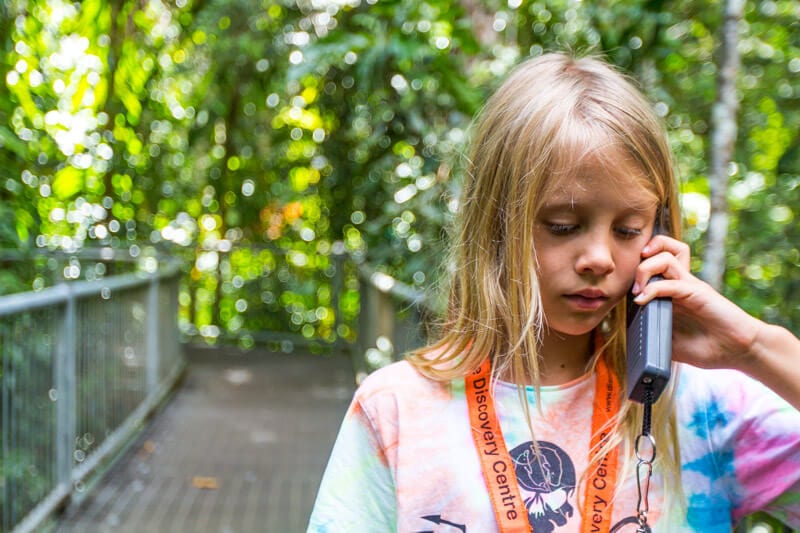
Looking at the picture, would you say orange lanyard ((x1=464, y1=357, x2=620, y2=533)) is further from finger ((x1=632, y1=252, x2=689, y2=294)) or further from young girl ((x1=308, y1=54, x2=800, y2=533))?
finger ((x1=632, y1=252, x2=689, y2=294))

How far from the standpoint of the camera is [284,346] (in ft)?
37.2

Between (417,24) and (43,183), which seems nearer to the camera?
(417,24)

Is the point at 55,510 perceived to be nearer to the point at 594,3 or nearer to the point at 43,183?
the point at 43,183

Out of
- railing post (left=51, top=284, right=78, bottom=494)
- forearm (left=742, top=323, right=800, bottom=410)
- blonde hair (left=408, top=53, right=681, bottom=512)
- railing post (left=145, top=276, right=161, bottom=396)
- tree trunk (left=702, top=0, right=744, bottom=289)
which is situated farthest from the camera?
railing post (left=145, top=276, right=161, bottom=396)

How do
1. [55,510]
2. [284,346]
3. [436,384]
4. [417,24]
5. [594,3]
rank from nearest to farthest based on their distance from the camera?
[436,384] < [594,3] < [417,24] < [55,510] < [284,346]

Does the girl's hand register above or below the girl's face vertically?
below

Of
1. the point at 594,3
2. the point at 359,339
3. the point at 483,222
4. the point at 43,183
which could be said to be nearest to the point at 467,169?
the point at 483,222

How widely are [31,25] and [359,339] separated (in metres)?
5.08

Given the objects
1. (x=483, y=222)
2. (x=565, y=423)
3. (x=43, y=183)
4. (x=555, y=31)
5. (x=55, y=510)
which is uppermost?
(x=555, y=31)

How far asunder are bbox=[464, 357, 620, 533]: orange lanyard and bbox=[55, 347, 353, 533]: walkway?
3750mm

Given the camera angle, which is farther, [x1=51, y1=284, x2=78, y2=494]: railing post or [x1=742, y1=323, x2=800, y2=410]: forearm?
[x1=51, y1=284, x2=78, y2=494]: railing post

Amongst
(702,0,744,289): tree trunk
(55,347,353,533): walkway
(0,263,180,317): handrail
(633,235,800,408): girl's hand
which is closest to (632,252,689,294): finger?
(633,235,800,408): girl's hand

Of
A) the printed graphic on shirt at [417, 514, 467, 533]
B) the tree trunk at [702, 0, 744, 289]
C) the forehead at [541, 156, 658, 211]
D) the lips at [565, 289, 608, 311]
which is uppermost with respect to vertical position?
the tree trunk at [702, 0, 744, 289]

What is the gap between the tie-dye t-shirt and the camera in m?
1.24
